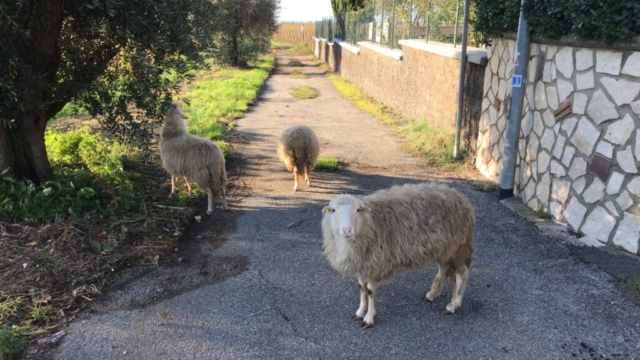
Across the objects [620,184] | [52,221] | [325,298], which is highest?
[620,184]

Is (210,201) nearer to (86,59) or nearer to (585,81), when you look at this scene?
(86,59)

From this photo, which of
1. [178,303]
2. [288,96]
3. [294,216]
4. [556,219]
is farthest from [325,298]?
[288,96]

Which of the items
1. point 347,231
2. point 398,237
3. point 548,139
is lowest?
point 398,237

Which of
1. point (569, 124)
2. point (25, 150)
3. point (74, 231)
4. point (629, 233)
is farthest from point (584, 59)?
point (25, 150)

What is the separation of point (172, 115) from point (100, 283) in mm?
3324

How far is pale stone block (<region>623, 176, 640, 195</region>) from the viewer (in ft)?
16.2

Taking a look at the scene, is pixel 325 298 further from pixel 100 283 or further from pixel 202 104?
pixel 202 104

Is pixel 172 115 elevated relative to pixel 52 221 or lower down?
elevated

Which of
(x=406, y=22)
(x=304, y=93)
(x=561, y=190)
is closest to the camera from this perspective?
(x=561, y=190)

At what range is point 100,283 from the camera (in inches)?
188

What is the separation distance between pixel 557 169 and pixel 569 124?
62 centimetres

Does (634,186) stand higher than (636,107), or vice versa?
(636,107)

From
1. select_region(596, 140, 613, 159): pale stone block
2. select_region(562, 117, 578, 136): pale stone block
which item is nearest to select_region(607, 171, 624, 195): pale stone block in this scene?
select_region(596, 140, 613, 159): pale stone block

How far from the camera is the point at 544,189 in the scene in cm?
638
